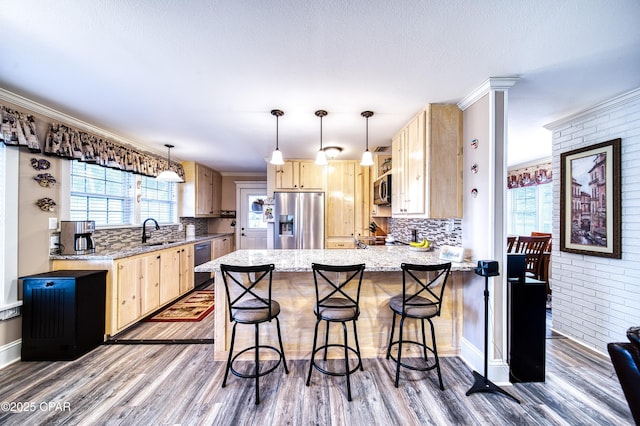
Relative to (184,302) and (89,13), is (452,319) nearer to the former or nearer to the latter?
(89,13)

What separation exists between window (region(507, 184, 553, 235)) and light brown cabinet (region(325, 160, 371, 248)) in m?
2.50

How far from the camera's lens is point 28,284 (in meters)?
2.35

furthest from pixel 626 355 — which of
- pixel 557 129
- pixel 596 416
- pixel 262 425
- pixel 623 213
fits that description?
pixel 557 129

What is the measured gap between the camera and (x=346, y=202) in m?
4.90

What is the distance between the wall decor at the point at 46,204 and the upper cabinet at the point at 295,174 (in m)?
2.94

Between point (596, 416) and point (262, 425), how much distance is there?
2238 mm

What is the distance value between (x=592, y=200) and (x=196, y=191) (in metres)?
5.80

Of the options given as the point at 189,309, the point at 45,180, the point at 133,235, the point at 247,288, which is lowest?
the point at 189,309

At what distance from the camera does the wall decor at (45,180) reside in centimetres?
253

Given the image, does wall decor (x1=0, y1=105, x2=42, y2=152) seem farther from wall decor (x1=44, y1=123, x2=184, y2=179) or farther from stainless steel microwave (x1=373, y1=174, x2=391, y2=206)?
stainless steel microwave (x1=373, y1=174, x2=391, y2=206)

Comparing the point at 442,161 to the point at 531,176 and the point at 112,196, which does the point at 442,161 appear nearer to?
the point at 531,176

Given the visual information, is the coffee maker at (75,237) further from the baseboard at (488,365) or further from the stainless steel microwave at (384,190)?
the baseboard at (488,365)

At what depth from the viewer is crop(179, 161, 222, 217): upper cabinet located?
198 inches

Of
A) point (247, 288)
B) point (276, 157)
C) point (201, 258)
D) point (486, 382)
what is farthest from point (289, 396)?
point (201, 258)
